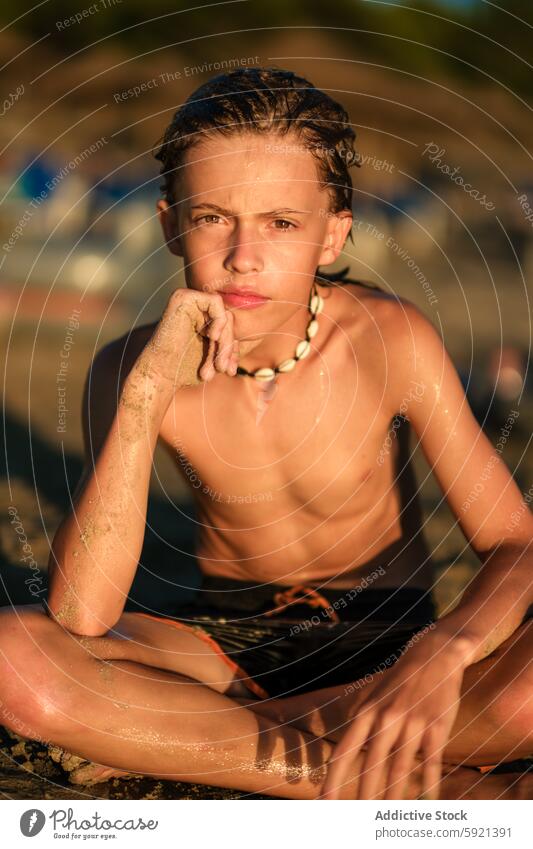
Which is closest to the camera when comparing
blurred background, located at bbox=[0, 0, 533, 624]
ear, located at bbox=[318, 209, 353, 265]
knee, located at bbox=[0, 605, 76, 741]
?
knee, located at bbox=[0, 605, 76, 741]

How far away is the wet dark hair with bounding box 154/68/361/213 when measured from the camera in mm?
1524

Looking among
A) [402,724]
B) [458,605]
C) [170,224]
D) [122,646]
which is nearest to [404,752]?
[402,724]

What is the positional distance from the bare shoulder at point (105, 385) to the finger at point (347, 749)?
64cm

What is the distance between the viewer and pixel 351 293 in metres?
1.73

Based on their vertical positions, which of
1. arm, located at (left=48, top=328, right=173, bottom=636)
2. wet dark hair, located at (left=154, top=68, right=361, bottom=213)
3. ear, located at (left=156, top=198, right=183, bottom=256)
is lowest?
arm, located at (left=48, top=328, right=173, bottom=636)

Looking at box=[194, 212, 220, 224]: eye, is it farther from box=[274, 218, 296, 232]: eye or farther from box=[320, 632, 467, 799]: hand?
box=[320, 632, 467, 799]: hand

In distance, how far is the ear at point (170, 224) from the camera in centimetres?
162

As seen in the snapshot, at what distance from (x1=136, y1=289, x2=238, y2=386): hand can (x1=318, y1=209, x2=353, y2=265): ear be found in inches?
10.8

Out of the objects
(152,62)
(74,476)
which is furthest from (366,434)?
(152,62)

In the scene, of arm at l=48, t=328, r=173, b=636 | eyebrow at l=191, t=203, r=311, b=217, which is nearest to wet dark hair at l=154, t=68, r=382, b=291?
eyebrow at l=191, t=203, r=311, b=217

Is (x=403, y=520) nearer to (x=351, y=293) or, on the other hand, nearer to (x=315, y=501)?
(x=315, y=501)

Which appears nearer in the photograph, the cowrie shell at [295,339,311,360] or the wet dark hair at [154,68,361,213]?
the wet dark hair at [154,68,361,213]

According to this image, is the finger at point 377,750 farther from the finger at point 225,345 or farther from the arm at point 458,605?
the finger at point 225,345

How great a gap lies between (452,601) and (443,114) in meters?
5.35
